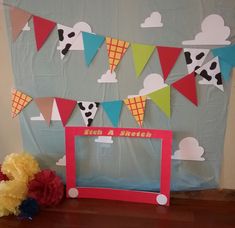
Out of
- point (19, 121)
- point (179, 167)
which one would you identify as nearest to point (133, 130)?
point (179, 167)

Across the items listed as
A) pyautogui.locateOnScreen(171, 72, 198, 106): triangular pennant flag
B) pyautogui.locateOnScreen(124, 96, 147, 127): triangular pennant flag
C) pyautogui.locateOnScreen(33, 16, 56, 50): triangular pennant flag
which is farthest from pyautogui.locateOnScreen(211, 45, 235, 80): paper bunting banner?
pyautogui.locateOnScreen(33, 16, 56, 50): triangular pennant flag

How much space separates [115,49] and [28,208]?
0.74 meters

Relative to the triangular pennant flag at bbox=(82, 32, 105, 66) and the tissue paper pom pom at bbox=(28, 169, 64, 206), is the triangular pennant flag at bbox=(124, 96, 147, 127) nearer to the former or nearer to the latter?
the triangular pennant flag at bbox=(82, 32, 105, 66)

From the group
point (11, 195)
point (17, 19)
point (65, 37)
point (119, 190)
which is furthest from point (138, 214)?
point (17, 19)

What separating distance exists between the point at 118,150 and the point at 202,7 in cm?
68

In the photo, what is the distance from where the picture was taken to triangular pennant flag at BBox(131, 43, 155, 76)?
1.15 m

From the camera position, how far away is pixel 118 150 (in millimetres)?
1297

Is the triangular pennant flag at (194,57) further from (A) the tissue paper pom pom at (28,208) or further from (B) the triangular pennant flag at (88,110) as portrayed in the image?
(A) the tissue paper pom pom at (28,208)

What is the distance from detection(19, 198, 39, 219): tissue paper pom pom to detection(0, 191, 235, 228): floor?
0.08 feet

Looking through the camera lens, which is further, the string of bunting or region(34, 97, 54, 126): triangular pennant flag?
region(34, 97, 54, 126): triangular pennant flag

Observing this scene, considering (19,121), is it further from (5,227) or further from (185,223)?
(185,223)

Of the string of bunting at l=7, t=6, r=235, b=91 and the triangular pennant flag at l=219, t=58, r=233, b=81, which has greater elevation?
the string of bunting at l=7, t=6, r=235, b=91

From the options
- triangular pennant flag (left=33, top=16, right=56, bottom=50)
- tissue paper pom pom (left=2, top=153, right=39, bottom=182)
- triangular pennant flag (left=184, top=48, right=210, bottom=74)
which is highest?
triangular pennant flag (left=33, top=16, right=56, bottom=50)

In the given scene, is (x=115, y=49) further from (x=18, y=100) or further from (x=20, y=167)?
(x=20, y=167)
